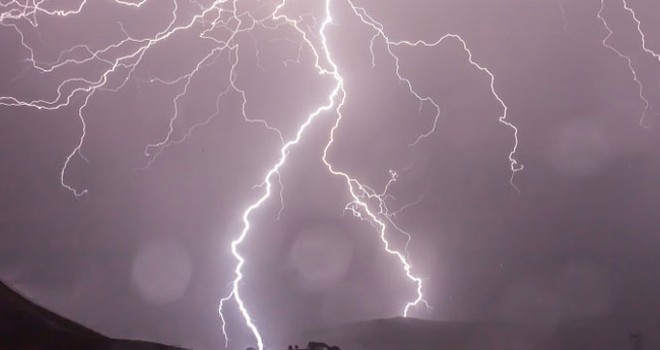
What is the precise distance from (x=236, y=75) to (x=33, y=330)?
807cm

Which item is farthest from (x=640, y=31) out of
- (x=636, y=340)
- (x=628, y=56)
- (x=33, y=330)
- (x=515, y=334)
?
(x=33, y=330)

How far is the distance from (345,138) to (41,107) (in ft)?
14.9

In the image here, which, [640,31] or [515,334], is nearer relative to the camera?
[640,31]

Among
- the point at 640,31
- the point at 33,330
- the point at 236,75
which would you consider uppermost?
the point at 640,31

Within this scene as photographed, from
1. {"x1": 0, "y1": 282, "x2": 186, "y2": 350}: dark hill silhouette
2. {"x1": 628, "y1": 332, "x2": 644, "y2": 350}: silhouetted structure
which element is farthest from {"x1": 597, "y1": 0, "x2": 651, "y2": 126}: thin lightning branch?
{"x1": 0, "y1": 282, "x2": 186, "y2": 350}: dark hill silhouette

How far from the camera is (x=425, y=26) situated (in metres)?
9.34

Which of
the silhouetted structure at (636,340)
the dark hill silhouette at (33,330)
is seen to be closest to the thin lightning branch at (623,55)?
the silhouetted structure at (636,340)

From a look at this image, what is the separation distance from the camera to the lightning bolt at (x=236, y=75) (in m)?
8.87

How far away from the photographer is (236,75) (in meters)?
9.38

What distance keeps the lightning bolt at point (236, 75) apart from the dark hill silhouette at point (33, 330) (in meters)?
7.72

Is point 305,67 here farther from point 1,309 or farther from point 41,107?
point 1,309

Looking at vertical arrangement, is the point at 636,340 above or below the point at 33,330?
above

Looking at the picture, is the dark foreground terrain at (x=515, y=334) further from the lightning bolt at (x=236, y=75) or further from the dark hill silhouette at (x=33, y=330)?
the dark hill silhouette at (x=33, y=330)

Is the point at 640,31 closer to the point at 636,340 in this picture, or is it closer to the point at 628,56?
the point at 628,56
